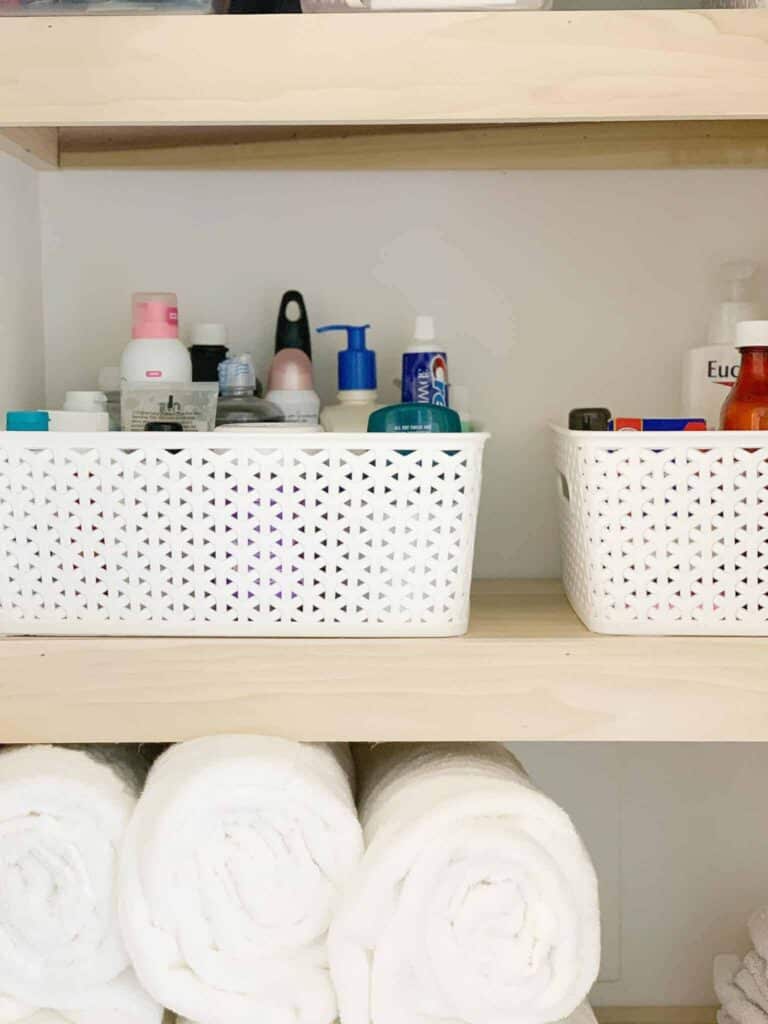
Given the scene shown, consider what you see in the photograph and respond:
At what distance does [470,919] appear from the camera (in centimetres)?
73

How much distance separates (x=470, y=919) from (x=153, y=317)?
52 centimetres

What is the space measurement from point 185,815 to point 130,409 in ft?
1.04

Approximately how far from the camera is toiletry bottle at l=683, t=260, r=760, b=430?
0.96 m

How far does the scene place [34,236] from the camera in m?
1.04

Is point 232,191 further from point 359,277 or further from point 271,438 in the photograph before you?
point 271,438

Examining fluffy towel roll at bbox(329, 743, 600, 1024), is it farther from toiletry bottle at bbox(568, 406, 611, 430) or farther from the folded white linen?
toiletry bottle at bbox(568, 406, 611, 430)

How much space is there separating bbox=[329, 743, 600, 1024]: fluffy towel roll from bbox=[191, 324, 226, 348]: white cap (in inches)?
17.9

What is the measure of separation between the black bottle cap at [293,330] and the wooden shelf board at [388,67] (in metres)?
0.27

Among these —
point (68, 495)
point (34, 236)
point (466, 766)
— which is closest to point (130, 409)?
point (68, 495)

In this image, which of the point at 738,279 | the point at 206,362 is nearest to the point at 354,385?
the point at 206,362

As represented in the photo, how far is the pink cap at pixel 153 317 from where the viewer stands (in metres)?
0.91

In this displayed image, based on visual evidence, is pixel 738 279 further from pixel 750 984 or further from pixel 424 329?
pixel 750 984

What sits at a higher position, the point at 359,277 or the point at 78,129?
the point at 78,129

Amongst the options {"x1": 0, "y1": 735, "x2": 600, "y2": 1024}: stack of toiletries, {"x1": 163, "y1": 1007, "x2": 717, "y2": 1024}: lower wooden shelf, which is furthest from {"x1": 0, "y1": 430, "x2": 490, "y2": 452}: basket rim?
{"x1": 163, "y1": 1007, "x2": 717, "y2": 1024}: lower wooden shelf
